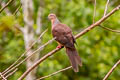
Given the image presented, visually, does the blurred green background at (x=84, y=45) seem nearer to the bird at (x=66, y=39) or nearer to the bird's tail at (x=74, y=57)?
the bird at (x=66, y=39)

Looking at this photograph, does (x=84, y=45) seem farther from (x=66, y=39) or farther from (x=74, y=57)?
(x=74, y=57)

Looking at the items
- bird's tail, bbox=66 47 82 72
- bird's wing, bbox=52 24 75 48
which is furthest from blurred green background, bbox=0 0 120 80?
bird's tail, bbox=66 47 82 72

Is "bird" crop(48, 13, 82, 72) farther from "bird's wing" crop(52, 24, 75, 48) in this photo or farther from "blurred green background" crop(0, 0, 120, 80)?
"blurred green background" crop(0, 0, 120, 80)

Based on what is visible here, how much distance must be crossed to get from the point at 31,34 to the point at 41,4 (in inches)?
33.2

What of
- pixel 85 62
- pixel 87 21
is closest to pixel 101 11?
pixel 87 21

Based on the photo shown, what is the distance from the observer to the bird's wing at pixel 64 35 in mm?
3508

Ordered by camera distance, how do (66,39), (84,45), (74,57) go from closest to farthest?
1. (74,57)
2. (66,39)
3. (84,45)

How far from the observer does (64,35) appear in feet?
12.2

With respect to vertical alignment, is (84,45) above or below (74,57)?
below

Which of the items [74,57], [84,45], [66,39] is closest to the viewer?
[74,57]

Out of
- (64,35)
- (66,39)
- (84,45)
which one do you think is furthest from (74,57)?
(84,45)

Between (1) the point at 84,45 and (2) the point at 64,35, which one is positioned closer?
(2) the point at 64,35

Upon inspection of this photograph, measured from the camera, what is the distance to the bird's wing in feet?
11.5

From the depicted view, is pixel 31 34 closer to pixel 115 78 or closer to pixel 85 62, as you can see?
pixel 85 62
